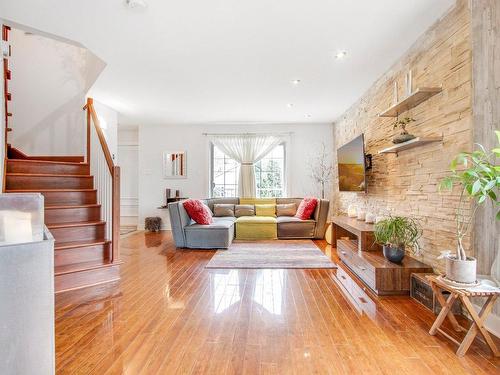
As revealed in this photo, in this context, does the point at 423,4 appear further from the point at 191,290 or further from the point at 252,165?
the point at 252,165

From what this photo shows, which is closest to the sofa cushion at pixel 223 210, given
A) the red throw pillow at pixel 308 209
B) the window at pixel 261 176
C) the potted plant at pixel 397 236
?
the window at pixel 261 176

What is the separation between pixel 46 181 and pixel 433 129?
4.57 m

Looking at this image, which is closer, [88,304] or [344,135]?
[88,304]

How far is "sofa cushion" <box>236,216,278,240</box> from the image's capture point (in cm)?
548

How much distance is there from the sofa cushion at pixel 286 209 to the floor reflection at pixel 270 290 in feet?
8.63

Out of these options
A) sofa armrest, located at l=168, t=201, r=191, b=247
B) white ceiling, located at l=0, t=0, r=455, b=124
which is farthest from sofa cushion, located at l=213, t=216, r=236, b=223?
white ceiling, located at l=0, t=0, r=455, b=124

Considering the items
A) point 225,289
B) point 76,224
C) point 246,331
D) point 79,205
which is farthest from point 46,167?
point 246,331

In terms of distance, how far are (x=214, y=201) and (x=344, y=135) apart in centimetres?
323

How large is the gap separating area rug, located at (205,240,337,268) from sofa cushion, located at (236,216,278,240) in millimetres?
255

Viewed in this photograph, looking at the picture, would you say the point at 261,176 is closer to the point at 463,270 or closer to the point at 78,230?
the point at 78,230

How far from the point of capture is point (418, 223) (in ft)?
9.52

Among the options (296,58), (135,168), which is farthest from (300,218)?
(135,168)

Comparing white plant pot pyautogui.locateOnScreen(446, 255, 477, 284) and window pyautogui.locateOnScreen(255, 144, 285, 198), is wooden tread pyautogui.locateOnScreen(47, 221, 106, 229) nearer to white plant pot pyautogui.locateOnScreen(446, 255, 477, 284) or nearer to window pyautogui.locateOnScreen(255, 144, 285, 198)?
white plant pot pyautogui.locateOnScreen(446, 255, 477, 284)

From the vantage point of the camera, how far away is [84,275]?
292 centimetres
